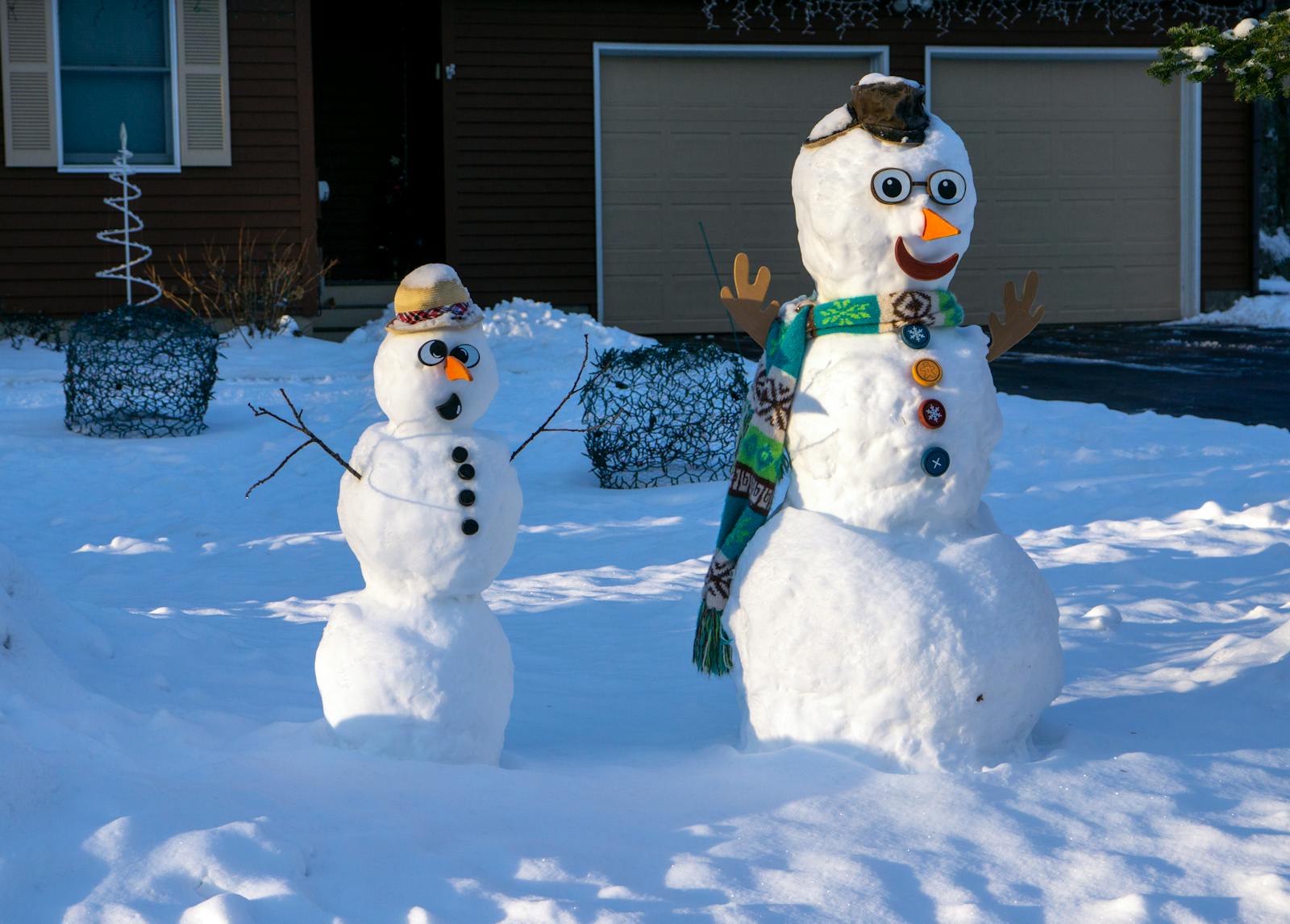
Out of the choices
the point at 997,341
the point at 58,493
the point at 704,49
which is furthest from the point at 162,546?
the point at 704,49

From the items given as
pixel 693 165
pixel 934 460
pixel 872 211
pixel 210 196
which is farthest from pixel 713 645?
pixel 693 165

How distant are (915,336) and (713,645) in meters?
0.88

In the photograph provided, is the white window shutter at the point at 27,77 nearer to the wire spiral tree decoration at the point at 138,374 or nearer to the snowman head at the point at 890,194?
the wire spiral tree decoration at the point at 138,374

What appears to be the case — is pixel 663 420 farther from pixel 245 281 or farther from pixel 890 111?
pixel 245 281

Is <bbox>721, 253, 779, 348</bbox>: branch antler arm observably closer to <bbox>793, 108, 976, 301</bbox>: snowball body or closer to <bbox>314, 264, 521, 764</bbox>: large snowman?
<bbox>793, 108, 976, 301</bbox>: snowball body

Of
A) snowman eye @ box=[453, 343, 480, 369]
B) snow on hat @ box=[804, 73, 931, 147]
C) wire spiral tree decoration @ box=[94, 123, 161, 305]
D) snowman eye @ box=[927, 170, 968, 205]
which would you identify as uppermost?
wire spiral tree decoration @ box=[94, 123, 161, 305]

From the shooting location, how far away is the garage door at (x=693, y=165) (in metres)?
14.3

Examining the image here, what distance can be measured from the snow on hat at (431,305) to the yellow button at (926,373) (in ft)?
3.23

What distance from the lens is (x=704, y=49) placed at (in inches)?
558

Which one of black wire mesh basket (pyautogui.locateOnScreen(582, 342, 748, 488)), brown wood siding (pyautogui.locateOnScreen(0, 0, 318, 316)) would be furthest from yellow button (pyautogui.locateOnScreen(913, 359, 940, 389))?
brown wood siding (pyautogui.locateOnScreen(0, 0, 318, 316))

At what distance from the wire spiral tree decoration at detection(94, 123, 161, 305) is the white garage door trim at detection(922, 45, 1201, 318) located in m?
7.72

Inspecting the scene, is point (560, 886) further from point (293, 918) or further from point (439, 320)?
point (439, 320)

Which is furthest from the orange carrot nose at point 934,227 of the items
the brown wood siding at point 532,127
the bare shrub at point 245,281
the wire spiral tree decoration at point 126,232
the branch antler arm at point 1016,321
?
the brown wood siding at point 532,127

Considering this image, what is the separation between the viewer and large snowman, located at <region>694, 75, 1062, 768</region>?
3182 mm
